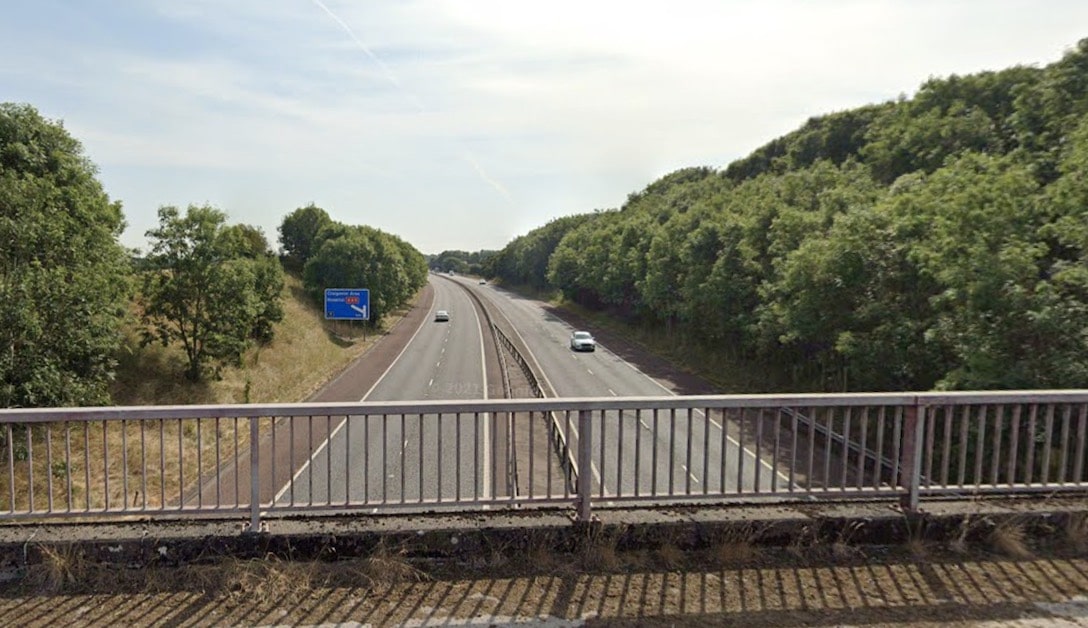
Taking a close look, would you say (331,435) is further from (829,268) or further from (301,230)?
(301,230)

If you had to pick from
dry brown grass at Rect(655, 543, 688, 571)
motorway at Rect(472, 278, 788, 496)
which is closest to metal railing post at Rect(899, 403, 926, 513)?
motorway at Rect(472, 278, 788, 496)

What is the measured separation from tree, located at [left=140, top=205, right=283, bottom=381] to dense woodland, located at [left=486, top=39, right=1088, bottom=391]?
77.9 feet

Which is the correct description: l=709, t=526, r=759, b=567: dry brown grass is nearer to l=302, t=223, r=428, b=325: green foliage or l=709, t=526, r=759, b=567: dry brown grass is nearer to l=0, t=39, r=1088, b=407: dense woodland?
l=0, t=39, r=1088, b=407: dense woodland

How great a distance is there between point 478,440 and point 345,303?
3926cm

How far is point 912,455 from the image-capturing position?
185 inches

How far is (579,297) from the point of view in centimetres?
9025

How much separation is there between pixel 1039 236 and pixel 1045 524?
42.2ft

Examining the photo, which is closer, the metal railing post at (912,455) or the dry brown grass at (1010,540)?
the dry brown grass at (1010,540)

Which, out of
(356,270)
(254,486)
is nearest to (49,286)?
(254,486)

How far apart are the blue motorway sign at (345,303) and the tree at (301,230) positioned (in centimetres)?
4217

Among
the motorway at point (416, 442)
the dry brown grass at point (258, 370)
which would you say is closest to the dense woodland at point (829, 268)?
the dry brown grass at point (258, 370)

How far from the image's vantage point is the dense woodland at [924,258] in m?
13.7

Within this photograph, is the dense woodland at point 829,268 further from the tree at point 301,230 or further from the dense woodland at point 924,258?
the tree at point 301,230

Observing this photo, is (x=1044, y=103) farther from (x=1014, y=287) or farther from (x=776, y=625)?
(x=776, y=625)
